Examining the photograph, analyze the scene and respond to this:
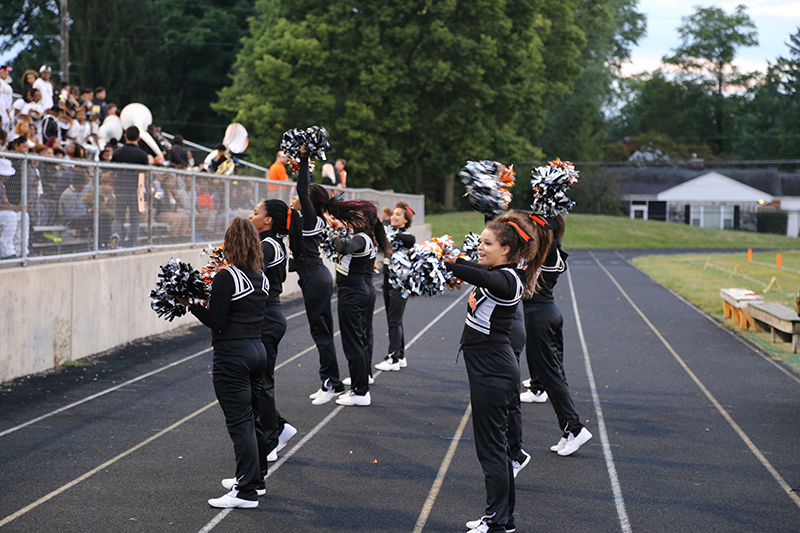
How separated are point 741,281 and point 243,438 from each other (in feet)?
73.5

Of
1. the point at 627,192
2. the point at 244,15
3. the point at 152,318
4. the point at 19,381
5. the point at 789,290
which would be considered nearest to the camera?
the point at 19,381

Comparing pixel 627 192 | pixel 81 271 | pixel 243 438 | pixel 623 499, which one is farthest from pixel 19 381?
pixel 627 192

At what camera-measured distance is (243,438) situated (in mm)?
5590

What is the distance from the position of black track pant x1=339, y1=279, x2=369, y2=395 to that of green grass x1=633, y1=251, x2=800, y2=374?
616 centimetres

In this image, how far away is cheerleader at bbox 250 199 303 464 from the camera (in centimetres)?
635

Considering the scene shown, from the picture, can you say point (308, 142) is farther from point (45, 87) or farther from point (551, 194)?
point (45, 87)

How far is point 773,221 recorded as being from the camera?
67125 millimetres

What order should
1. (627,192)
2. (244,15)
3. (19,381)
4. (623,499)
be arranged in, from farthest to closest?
(627,192) → (244,15) → (19,381) → (623,499)

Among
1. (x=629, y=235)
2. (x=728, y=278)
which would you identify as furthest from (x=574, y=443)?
(x=629, y=235)

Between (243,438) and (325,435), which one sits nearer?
(243,438)

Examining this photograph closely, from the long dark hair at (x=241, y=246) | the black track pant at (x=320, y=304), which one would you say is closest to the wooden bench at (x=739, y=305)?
the black track pant at (x=320, y=304)

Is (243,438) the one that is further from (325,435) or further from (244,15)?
(244,15)

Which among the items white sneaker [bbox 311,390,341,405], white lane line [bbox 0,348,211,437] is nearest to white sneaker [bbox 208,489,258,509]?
white lane line [bbox 0,348,211,437]

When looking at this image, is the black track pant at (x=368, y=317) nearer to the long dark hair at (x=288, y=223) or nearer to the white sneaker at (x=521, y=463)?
the long dark hair at (x=288, y=223)
